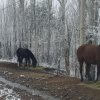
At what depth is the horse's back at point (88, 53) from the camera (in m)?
15.3

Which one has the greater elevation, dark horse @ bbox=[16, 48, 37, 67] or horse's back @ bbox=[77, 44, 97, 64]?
horse's back @ bbox=[77, 44, 97, 64]

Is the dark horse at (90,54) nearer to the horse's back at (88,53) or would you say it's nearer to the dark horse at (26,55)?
the horse's back at (88,53)

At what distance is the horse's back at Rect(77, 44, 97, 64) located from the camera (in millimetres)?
15344

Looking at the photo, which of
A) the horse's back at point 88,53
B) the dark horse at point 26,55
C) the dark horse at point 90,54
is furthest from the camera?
the dark horse at point 26,55

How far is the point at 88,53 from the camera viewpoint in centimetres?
1562

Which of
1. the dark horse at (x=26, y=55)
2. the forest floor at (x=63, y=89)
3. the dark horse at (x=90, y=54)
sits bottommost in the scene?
the forest floor at (x=63, y=89)

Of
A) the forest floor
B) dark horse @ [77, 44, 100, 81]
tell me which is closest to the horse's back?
dark horse @ [77, 44, 100, 81]

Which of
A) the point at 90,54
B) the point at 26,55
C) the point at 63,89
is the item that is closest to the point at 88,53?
the point at 90,54

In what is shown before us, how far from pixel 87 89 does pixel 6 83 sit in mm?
6601

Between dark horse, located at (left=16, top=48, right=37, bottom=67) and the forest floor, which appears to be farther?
dark horse, located at (left=16, top=48, right=37, bottom=67)

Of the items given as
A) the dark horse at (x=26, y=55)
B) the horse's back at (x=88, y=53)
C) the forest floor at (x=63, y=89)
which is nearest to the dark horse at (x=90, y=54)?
the horse's back at (x=88, y=53)

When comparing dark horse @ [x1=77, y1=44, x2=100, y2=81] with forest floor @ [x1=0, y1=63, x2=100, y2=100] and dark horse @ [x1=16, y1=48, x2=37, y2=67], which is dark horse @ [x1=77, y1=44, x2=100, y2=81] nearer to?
forest floor @ [x1=0, y1=63, x2=100, y2=100]

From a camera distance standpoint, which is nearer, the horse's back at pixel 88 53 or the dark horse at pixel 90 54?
the dark horse at pixel 90 54

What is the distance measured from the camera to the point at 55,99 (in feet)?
43.3
